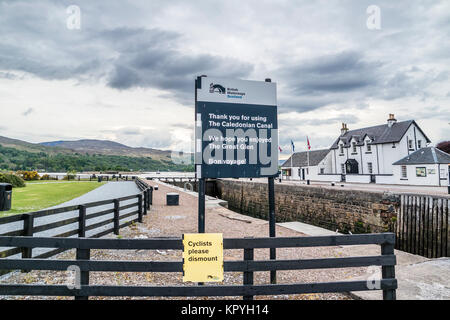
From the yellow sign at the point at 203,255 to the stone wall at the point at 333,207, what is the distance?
10929mm

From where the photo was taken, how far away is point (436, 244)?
963cm

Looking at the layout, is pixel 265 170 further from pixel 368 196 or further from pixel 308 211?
pixel 308 211

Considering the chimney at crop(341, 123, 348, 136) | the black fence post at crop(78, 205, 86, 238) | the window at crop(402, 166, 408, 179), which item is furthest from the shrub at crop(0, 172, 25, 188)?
the chimney at crop(341, 123, 348, 136)

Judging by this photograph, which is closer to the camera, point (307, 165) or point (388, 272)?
point (388, 272)

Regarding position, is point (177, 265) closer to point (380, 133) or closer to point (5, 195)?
point (5, 195)

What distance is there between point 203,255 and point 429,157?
32.5 metres

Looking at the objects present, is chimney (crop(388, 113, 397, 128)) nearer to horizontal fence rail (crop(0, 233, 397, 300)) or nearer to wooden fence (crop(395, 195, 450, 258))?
wooden fence (crop(395, 195, 450, 258))

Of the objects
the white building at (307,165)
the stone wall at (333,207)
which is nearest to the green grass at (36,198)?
the stone wall at (333,207)

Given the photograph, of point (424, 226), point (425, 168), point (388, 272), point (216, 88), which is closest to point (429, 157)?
point (425, 168)

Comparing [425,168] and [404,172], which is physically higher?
[425,168]

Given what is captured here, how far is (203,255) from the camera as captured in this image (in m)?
3.69

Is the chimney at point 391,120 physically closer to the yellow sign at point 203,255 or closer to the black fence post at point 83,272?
the yellow sign at point 203,255

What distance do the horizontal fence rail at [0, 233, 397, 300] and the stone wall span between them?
375 inches

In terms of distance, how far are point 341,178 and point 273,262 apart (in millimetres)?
35924
